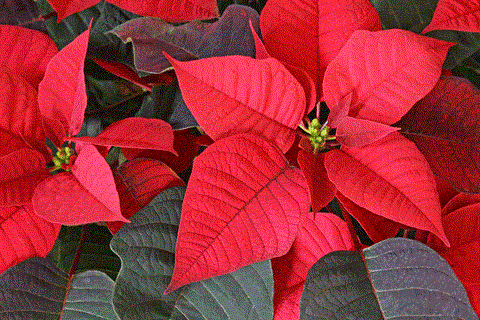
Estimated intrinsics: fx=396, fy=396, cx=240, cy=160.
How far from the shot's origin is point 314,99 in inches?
16.9

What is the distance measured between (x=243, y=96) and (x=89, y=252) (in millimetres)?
341

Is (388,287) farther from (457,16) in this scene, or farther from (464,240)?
(457,16)

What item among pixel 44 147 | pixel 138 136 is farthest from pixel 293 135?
pixel 44 147

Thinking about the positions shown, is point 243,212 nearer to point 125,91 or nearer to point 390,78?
point 390,78

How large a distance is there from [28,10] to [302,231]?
0.48 m

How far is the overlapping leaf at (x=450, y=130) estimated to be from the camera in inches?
17.2

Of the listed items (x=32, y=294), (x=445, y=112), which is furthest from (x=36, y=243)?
(x=445, y=112)


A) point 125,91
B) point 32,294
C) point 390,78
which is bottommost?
point 32,294

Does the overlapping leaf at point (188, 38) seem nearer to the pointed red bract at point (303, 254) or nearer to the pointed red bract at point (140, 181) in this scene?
the pointed red bract at point (140, 181)

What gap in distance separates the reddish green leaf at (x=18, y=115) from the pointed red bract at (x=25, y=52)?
0.11 feet

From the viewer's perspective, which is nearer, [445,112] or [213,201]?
[213,201]

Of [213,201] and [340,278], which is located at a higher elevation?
[213,201]

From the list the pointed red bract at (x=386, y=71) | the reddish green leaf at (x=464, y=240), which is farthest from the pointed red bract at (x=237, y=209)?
the reddish green leaf at (x=464, y=240)

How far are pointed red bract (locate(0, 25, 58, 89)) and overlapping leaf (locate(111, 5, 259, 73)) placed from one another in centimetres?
9
